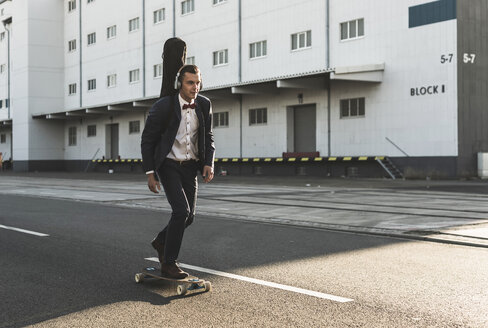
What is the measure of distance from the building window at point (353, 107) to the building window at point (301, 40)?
3.76 m

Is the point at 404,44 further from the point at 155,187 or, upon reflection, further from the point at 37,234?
the point at 155,187

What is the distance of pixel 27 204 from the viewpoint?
14.1 metres

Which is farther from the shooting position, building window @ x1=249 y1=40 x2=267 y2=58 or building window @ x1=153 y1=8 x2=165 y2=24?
building window @ x1=153 y1=8 x2=165 y2=24

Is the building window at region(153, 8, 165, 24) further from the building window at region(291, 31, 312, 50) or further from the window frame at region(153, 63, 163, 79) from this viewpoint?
the building window at region(291, 31, 312, 50)

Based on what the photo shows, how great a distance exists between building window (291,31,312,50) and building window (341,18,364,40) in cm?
210

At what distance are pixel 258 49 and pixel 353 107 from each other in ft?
24.2

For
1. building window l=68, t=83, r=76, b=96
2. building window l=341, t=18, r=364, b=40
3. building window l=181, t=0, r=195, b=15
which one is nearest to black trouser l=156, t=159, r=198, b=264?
building window l=341, t=18, r=364, b=40

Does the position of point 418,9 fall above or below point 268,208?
above

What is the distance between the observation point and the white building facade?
84.4 feet

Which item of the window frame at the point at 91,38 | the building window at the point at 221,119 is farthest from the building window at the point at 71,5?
the building window at the point at 221,119

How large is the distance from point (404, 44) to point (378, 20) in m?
1.90

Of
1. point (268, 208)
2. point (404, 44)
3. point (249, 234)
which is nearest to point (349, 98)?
point (404, 44)

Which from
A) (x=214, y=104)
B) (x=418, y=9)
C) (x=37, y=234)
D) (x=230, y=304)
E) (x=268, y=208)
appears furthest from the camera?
(x=214, y=104)

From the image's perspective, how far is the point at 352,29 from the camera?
1133 inches
